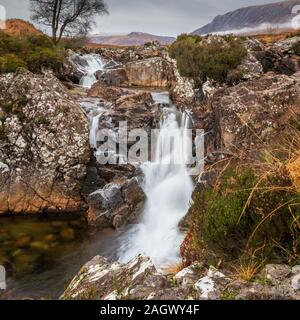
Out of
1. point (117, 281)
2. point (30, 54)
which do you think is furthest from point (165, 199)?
point (30, 54)

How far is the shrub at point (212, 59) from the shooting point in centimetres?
1731

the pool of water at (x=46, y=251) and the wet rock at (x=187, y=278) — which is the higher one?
the wet rock at (x=187, y=278)

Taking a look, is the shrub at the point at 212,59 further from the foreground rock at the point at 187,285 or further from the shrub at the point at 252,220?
the foreground rock at the point at 187,285

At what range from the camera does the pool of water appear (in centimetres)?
969

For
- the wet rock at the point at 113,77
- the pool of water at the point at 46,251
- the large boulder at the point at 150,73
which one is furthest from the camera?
the large boulder at the point at 150,73

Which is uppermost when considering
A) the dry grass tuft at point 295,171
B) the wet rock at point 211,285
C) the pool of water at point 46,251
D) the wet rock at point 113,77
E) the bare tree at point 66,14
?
the bare tree at point 66,14

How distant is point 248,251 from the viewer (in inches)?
191

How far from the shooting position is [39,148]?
14625 millimetres

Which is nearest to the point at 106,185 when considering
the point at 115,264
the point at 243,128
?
the point at 243,128

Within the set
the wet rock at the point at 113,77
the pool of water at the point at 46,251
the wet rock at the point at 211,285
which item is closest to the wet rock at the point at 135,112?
the pool of water at the point at 46,251

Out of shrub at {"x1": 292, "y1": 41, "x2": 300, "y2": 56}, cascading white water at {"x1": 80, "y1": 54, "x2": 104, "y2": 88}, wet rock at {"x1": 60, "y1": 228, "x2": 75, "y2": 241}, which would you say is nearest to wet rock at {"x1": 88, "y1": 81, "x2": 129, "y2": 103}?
cascading white water at {"x1": 80, "y1": 54, "x2": 104, "y2": 88}

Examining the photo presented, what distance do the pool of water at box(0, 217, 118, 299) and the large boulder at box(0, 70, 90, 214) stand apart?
0.89 meters

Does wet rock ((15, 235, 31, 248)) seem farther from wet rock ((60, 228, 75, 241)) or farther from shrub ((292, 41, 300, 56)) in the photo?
shrub ((292, 41, 300, 56))
